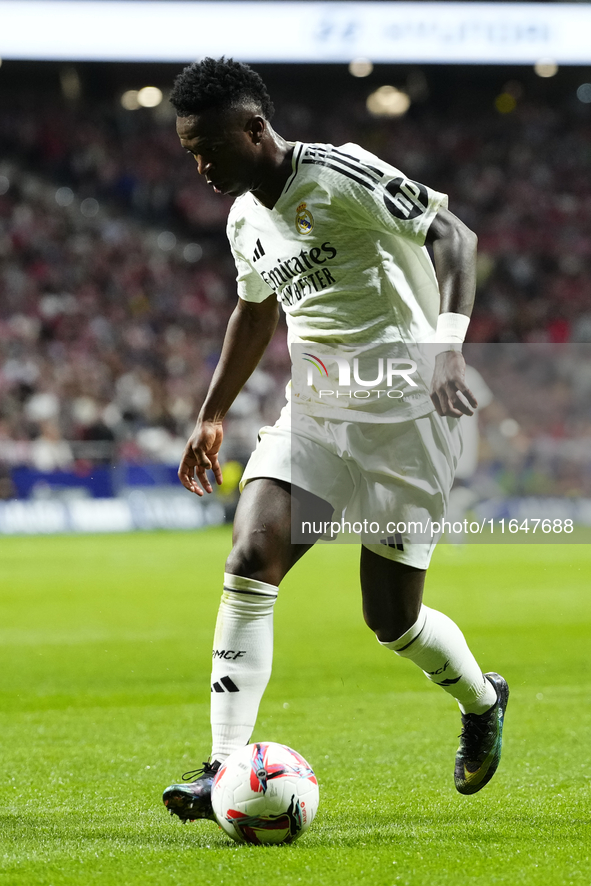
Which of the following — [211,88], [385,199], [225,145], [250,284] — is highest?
[211,88]

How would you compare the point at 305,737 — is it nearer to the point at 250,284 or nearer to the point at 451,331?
the point at 250,284

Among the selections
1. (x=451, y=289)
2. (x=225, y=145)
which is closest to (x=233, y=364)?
(x=225, y=145)

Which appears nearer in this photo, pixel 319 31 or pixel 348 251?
pixel 348 251

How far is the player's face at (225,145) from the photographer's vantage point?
318cm

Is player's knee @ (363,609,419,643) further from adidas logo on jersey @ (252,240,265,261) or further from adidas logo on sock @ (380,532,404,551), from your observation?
adidas logo on jersey @ (252,240,265,261)

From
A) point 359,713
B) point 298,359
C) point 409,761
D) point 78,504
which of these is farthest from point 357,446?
point 78,504

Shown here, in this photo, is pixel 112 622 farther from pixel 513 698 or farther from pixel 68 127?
pixel 68 127

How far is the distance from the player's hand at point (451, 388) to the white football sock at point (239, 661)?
0.73m

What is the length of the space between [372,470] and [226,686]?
0.79 m

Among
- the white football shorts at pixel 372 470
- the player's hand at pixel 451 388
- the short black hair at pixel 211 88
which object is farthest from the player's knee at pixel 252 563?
the short black hair at pixel 211 88

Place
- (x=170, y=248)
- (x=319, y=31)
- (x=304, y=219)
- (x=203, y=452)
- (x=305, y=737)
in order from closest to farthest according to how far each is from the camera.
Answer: (x=304, y=219)
(x=203, y=452)
(x=305, y=737)
(x=319, y=31)
(x=170, y=248)

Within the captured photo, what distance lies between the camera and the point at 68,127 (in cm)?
2344

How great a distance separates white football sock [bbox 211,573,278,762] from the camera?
122 inches

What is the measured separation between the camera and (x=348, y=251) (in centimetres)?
340
